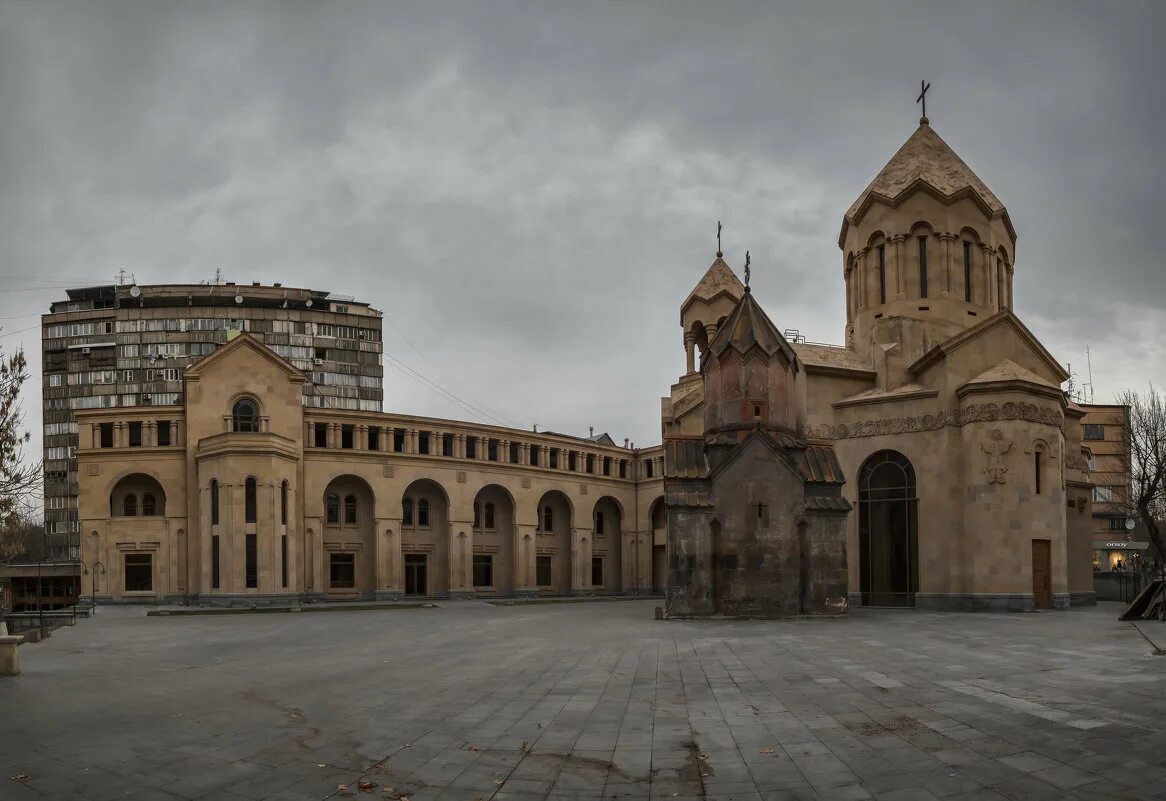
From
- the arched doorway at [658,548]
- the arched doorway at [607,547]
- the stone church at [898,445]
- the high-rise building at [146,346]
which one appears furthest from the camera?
the high-rise building at [146,346]

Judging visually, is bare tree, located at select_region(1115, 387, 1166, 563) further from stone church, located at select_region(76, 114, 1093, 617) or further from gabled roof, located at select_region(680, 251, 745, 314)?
gabled roof, located at select_region(680, 251, 745, 314)

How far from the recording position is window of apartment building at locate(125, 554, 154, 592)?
4603 cm

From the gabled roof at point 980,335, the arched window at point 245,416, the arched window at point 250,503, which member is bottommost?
the arched window at point 250,503

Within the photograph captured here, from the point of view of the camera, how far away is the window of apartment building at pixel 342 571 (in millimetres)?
51062

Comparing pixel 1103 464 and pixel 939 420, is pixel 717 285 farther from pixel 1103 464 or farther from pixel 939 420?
pixel 1103 464

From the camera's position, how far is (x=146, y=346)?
87.8m

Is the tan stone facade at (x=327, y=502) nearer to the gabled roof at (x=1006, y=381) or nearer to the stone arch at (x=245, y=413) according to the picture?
the stone arch at (x=245, y=413)

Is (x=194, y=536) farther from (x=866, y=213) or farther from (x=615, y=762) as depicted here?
(x=615, y=762)

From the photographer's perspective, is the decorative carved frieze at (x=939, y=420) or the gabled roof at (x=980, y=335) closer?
the decorative carved frieze at (x=939, y=420)

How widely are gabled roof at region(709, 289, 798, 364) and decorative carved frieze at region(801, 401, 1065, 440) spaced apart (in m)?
3.78

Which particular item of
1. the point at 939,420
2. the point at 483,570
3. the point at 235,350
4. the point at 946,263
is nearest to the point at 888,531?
the point at 939,420

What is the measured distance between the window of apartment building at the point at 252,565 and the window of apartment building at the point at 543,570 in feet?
65.1

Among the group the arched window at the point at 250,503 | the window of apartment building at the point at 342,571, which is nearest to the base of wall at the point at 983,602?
the arched window at the point at 250,503

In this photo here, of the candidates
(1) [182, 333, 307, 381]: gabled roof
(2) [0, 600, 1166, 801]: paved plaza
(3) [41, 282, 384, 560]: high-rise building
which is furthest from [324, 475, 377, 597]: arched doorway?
(3) [41, 282, 384, 560]: high-rise building
